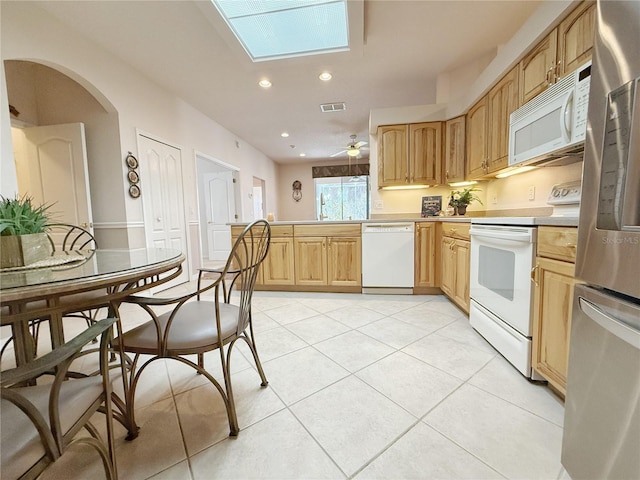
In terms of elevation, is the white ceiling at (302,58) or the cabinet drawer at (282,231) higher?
the white ceiling at (302,58)

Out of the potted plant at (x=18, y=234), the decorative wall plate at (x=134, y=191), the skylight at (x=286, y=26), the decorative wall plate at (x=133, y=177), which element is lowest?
the potted plant at (x=18, y=234)

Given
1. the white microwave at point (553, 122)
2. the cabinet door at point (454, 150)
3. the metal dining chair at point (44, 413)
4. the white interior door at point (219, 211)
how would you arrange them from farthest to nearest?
the white interior door at point (219, 211) → the cabinet door at point (454, 150) → the white microwave at point (553, 122) → the metal dining chair at point (44, 413)

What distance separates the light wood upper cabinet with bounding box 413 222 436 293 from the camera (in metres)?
3.00

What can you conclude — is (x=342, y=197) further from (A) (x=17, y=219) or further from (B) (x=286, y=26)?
(A) (x=17, y=219)

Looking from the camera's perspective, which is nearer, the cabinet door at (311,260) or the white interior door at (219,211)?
the cabinet door at (311,260)

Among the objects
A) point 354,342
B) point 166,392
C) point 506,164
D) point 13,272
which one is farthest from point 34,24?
point 506,164

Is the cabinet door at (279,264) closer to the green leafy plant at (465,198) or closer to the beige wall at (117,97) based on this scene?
the beige wall at (117,97)

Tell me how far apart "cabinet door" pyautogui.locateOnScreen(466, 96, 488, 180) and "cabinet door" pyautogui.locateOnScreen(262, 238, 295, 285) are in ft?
7.27

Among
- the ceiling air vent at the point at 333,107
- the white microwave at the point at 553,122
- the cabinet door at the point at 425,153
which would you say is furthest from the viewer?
the ceiling air vent at the point at 333,107

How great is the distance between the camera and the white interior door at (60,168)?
2867mm

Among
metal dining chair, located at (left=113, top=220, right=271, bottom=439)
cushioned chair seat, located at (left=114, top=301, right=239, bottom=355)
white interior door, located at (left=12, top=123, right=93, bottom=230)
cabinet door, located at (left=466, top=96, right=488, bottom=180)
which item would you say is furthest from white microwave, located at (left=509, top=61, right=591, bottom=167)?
white interior door, located at (left=12, top=123, right=93, bottom=230)

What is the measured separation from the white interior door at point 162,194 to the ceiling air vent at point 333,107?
90.0 inches

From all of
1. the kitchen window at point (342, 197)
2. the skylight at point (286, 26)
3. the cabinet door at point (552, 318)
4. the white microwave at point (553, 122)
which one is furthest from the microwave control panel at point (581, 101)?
the kitchen window at point (342, 197)

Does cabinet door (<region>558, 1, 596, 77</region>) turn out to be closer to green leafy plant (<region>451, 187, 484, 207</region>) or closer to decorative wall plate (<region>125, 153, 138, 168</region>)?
green leafy plant (<region>451, 187, 484, 207</region>)
